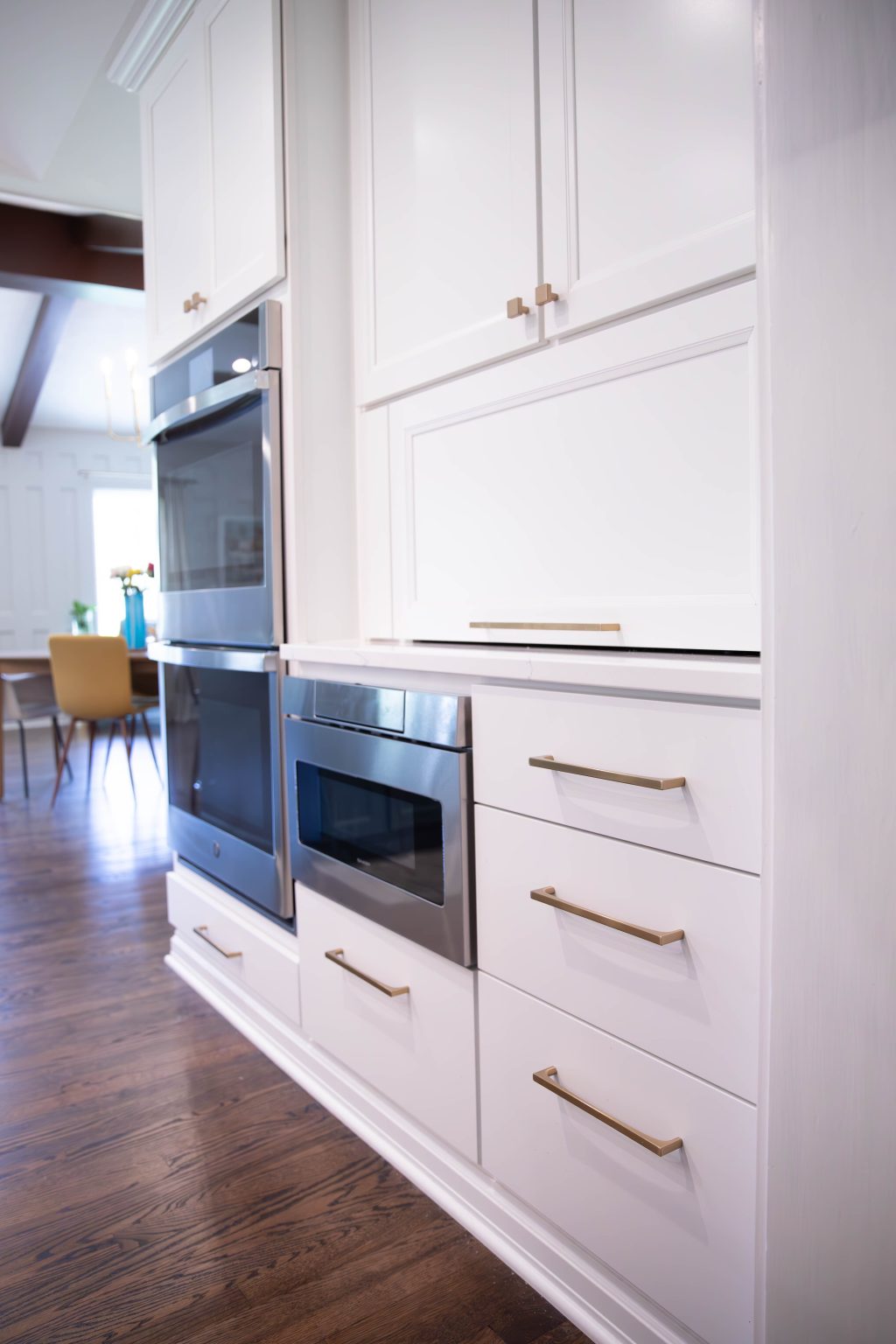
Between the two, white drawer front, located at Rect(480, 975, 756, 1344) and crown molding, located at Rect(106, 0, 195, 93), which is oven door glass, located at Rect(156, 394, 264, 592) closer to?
crown molding, located at Rect(106, 0, 195, 93)

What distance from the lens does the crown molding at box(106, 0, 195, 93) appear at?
208cm

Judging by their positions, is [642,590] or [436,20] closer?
A: [642,590]

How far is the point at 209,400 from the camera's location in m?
1.99

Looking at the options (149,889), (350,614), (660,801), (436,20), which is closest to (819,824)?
(660,801)

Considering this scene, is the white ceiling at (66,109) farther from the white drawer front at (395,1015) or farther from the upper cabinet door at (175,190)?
the white drawer front at (395,1015)

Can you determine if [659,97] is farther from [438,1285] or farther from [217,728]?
[438,1285]

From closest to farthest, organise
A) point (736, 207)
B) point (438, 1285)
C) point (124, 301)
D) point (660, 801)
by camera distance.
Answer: point (660, 801)
point (736, 207)
point (438, 1285)
point (124, 301)

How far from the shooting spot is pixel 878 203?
72 cm

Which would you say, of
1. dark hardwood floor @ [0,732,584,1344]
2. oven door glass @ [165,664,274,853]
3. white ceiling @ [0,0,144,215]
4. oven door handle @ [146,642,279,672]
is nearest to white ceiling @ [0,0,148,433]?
white ceiling @ [0,0,144,215]

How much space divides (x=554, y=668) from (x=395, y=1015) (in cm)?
72

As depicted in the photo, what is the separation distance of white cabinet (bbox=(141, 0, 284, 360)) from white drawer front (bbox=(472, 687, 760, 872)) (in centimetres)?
112

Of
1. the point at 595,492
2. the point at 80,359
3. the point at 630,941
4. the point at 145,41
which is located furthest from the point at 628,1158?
the point at 80,359

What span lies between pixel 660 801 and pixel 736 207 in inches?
30.1

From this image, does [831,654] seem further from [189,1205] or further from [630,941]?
[189,1205]
